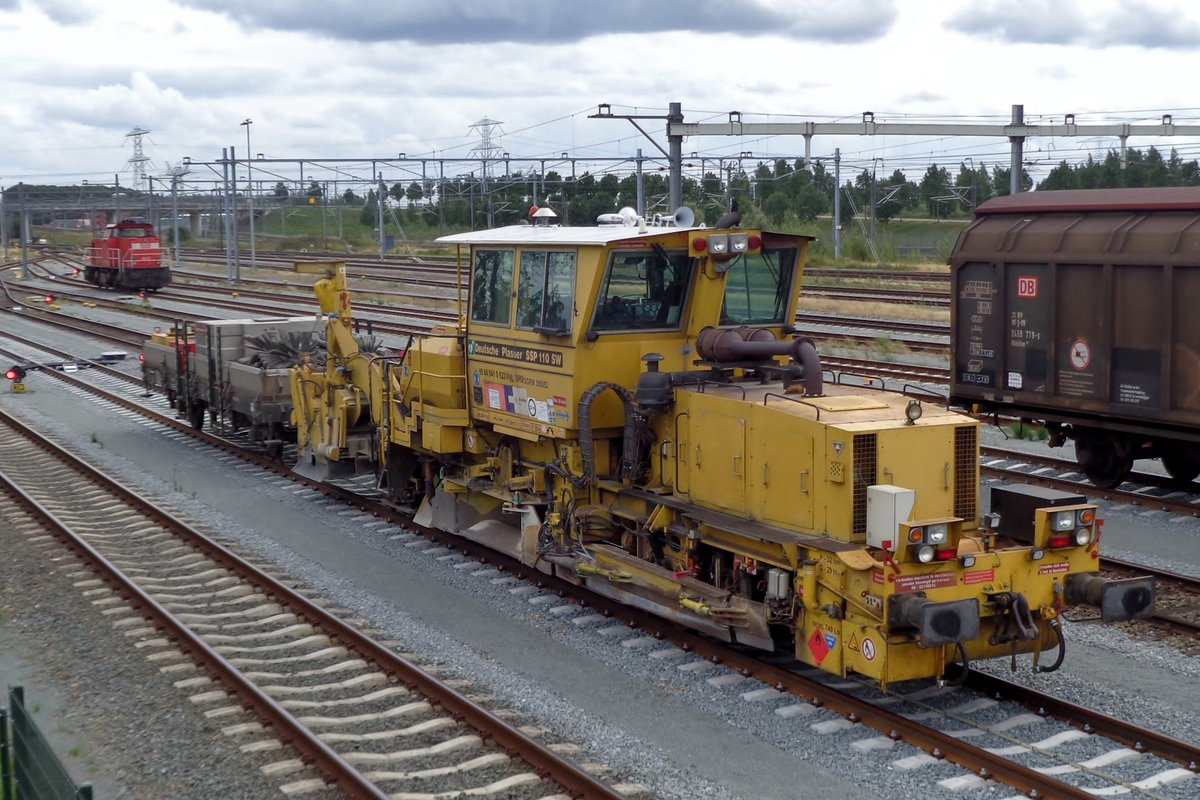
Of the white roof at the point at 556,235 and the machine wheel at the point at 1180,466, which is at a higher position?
the white roof at the point at 556,235

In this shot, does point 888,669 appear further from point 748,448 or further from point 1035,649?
point 748,448

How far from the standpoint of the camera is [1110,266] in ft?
45.2

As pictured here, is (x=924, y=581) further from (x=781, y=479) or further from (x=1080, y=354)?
(x=1080, y=354)

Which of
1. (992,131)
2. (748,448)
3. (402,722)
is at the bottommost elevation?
(402,722)

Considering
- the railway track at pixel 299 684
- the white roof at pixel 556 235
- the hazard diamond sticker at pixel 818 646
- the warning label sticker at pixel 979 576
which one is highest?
the white roof at pixel 556 235

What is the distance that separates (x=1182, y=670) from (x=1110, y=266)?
20.2 feet

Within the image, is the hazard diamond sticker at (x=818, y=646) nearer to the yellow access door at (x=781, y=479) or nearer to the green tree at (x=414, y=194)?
the yellow access door at (x=781, y=479)

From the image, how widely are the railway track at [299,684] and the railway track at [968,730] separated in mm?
1761

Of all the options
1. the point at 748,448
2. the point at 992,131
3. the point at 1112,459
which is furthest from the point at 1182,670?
the point at 992,131

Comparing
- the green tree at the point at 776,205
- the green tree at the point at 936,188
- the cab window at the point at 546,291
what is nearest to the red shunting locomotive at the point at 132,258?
the green tree at the point at 776,205

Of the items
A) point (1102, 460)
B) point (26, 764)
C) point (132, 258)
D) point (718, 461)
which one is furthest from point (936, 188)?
point (26, 764)

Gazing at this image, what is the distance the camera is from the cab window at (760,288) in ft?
33.6

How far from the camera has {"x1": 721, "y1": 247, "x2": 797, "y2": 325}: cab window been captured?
1025 centimetres

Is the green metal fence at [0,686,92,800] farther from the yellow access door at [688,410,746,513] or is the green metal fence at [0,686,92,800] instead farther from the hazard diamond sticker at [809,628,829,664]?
the yellow access door at [688,410,746,513]
